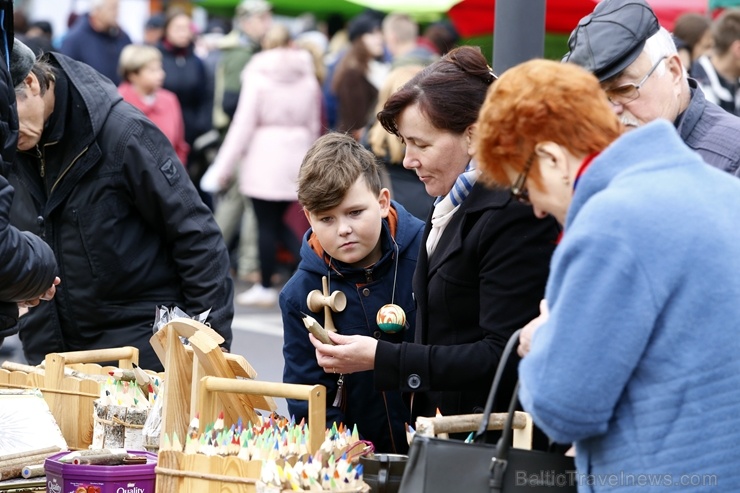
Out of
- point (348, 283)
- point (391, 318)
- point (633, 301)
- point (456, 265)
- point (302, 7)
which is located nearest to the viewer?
point (633, 301)

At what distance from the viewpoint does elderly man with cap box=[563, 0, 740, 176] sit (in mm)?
2801

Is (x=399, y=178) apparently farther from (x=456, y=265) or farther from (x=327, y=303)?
(x=456, y=265)

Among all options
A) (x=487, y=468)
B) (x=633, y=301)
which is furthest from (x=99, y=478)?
(x=633, y=301)

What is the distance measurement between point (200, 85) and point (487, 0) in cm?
385

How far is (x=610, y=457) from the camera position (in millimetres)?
2053

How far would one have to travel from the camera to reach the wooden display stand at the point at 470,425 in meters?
2.41

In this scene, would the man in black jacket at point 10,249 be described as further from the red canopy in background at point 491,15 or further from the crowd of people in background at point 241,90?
the red canopy in background at point 491,15

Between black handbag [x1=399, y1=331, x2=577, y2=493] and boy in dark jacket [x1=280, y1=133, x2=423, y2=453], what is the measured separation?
0.94 metres

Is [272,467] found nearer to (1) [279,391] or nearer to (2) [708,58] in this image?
(1) [279,391]

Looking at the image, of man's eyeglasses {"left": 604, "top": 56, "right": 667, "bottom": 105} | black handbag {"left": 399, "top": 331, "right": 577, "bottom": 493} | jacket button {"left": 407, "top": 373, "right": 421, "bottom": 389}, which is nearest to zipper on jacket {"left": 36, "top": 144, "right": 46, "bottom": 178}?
jacket button {"left": 407, "top": 373, "right": 421, "bottom": 389}

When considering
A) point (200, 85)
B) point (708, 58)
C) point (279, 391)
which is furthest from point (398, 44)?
point (279, 391)

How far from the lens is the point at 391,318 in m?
3.08

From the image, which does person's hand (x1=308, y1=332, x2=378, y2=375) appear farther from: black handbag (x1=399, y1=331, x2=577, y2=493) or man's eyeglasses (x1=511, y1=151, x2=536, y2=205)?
man's eyeglasses (x1=511, y1=151, x2=536, y2=205)

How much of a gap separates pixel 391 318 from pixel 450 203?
0.40 meters
